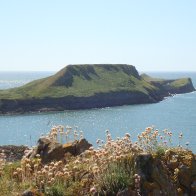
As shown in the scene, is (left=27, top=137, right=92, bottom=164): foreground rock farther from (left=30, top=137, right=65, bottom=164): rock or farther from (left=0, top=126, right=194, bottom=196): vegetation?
(left=0, top=126, right=194, bottom=196): vegetation

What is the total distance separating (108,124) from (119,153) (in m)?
125

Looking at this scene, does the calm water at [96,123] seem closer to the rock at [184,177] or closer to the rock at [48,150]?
the rock at [48,150]

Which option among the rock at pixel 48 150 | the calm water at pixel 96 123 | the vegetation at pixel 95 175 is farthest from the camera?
the calm water at pixel 96 123

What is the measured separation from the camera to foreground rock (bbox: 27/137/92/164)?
18.7 metres

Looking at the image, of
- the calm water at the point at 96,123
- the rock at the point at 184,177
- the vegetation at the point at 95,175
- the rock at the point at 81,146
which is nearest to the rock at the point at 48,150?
the rock at the point at 81,146

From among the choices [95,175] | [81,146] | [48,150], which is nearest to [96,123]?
[81,146]

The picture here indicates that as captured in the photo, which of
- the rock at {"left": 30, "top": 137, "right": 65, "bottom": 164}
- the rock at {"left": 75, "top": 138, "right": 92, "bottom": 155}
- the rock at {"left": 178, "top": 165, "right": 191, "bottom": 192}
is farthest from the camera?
the rock at {"left": 75, "top": 138, "right": 92, "bottom": 155}

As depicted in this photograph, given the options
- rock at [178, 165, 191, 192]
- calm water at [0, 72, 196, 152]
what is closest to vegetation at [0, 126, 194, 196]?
rock at [178, 165, 191, 192]

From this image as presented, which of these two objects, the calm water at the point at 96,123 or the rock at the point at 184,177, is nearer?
the rock at the point at 184,177

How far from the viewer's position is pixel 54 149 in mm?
18766

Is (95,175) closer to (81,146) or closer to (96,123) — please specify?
(81,146)

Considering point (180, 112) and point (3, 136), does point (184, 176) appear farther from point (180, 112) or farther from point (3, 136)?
point (180, 112)

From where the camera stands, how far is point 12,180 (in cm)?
1400

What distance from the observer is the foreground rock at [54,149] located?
18.7 metres
